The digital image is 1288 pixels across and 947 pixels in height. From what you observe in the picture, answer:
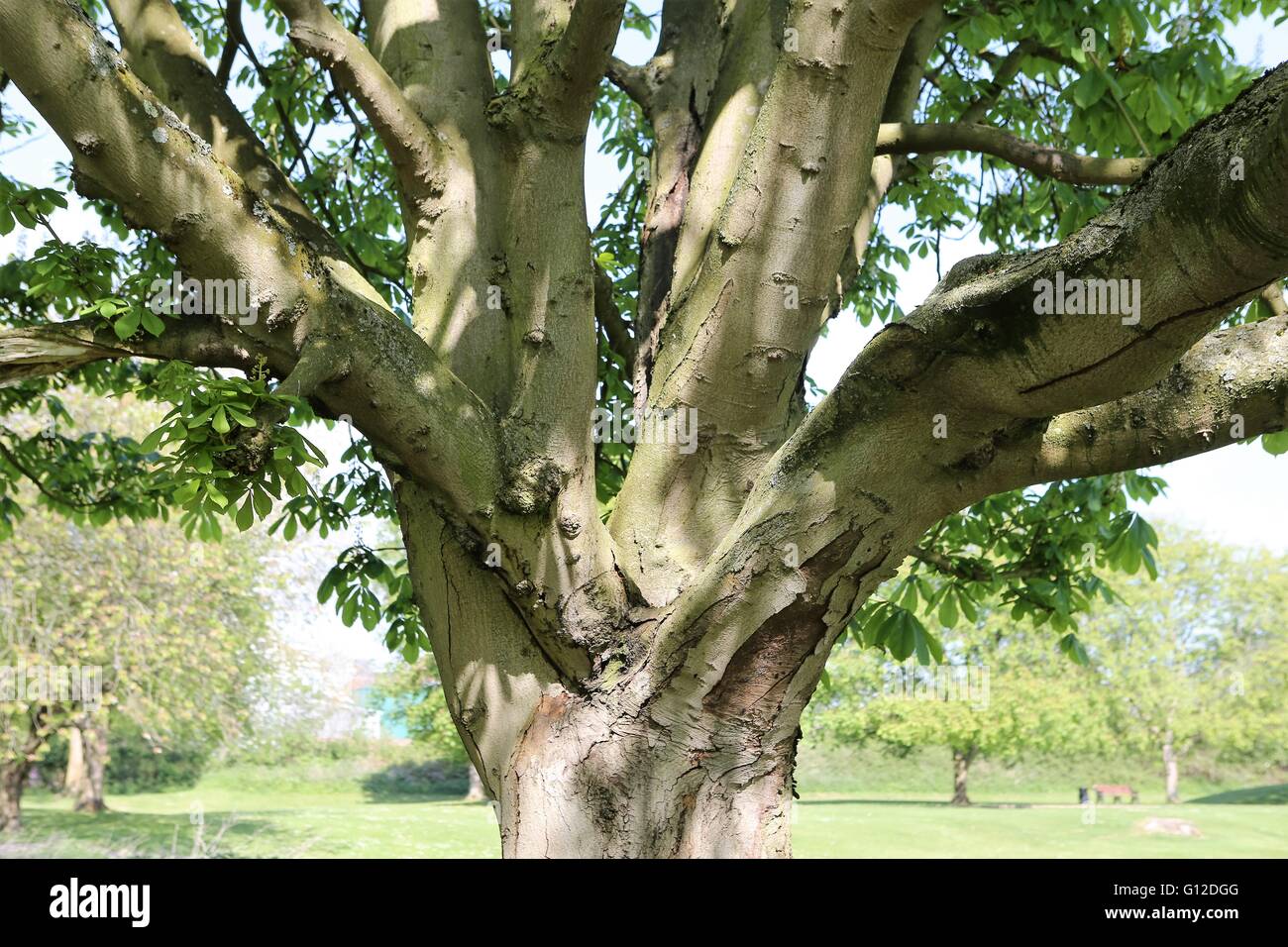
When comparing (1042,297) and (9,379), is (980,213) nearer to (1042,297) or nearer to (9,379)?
(1042,297)

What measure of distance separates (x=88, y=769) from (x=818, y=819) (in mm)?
16381

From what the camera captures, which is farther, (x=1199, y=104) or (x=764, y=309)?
(x=1199, y=104)

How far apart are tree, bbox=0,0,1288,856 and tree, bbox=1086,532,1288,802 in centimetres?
2520

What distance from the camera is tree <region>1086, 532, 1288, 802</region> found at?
26156 millimetres

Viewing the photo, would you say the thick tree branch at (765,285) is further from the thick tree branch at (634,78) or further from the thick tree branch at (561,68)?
the thick tree branch at (634,78)

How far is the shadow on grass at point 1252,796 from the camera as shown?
27203 millimetres

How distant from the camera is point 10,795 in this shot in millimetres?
18469

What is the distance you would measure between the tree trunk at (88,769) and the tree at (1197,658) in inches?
921

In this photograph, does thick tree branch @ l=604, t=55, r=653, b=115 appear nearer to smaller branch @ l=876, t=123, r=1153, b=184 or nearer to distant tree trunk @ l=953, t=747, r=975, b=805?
smaller branch @ l=876, t=123, r=1153, b=184

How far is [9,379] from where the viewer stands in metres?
3.06

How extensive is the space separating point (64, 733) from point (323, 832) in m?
7.35

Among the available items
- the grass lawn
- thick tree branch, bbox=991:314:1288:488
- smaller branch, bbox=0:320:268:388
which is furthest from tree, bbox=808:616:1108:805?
smaller branch, bbox=0:320:268:388
